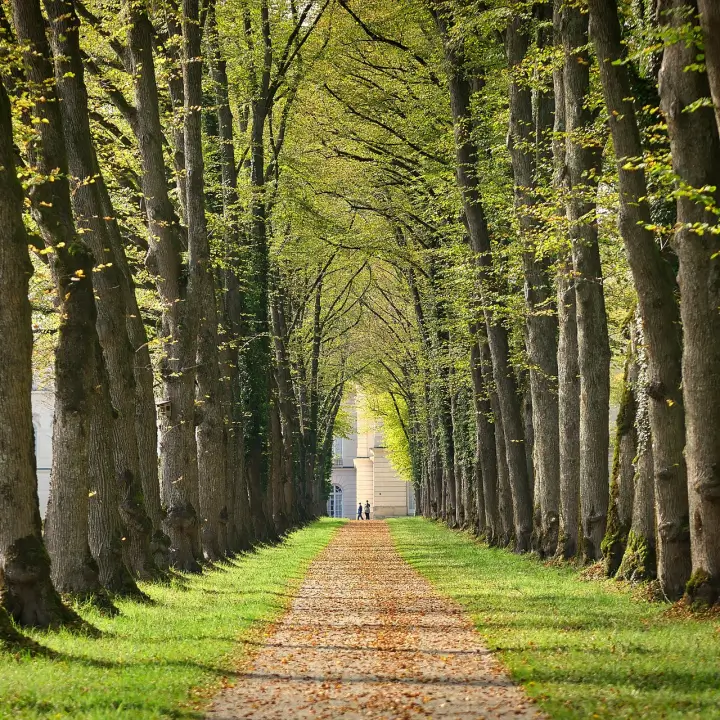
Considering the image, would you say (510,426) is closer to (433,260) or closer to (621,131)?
(433,260)

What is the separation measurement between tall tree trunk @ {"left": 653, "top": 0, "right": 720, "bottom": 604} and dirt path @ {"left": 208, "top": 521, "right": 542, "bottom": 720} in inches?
104

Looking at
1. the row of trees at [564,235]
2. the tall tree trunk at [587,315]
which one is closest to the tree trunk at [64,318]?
the row of trees at [564,235]

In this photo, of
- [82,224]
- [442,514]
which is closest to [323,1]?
[82,224]

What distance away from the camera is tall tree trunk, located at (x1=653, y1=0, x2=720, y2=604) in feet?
39.8

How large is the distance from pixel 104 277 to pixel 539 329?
33.1 ft

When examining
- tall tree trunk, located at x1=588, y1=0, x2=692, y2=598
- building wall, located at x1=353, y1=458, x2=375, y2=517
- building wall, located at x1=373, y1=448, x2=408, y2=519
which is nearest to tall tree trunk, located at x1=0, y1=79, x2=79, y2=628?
tall tree trunk, located at x1=588, y1=0, x2=692, y2=598

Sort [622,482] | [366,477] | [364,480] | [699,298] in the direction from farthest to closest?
[364,480] → [366,477] → [622,482] → [699,298]

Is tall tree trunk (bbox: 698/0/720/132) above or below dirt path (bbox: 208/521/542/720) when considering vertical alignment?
above

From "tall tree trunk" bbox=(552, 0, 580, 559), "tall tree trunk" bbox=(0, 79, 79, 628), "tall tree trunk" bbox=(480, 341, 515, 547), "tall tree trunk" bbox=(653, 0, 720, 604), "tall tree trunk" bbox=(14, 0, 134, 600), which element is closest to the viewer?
"tall tree trunk" bbox=(0, 79, 79, 628)

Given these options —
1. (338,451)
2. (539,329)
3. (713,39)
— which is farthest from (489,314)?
(338,451)

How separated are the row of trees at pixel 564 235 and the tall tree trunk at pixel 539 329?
1.7 inches

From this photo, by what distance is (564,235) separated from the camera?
17750 mm

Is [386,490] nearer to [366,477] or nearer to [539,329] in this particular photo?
[366,477]

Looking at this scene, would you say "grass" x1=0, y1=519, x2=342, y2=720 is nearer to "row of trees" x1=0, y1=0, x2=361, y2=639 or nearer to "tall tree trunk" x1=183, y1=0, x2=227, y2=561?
"row of trees" x1=0, y1=0, x2=361, y2=639
